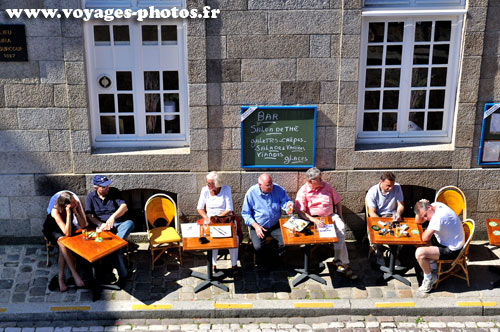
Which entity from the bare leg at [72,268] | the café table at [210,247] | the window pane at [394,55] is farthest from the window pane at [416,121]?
the bare leg at [72,268]

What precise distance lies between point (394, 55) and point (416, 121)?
1.16 metres

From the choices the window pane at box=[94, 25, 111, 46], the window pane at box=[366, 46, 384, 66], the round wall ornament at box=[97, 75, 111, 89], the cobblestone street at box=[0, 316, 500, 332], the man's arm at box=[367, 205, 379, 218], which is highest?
the window pane at box=[94, 25, 111, 46]

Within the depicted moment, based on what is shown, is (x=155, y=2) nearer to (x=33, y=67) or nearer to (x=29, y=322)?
(x=33, y=67)

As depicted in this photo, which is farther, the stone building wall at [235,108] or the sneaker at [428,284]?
the stone building wall at [235,108]

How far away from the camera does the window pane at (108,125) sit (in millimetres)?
9047

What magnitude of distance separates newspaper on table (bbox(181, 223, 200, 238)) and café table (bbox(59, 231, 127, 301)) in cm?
82

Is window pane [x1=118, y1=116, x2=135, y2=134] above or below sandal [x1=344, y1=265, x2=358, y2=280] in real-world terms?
above

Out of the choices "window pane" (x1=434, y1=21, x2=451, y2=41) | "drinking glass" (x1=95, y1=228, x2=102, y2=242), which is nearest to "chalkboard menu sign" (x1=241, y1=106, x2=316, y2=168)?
"window pane" (x1=434, y1=21, x2=451, y2=41)

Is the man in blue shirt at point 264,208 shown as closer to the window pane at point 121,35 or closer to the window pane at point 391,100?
the window pane at point 391,100

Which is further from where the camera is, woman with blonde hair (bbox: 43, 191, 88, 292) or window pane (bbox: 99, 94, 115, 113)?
window pane (bbox: 99, 94, 115, 113)

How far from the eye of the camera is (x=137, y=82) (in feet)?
29.1

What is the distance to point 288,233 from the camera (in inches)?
311

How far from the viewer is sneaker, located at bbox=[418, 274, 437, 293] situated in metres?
7.82

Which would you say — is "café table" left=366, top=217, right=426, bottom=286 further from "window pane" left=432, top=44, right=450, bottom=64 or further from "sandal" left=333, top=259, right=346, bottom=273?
"window pane" left=432, top=44, right=450, bottom=64
